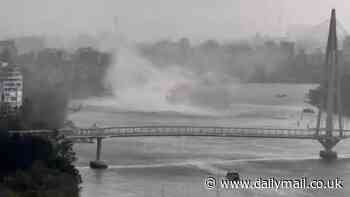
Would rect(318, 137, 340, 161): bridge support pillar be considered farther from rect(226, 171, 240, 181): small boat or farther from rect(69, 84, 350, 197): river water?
rect(226, 171, 240, 181): small boat

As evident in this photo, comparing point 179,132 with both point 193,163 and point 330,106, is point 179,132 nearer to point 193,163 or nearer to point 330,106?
point 193,163

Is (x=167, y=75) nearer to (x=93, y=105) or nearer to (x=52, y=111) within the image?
(x=93, y=105)

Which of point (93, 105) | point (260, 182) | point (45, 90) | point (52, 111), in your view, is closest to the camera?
point (260, 182)

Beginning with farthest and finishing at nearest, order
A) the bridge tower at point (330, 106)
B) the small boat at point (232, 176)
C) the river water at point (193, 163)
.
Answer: the bridge tower at point (330, 106) < the small boat at point (232, 176) < the river water at point (193, 163)

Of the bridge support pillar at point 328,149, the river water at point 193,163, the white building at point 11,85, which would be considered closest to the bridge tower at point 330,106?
the bridge support pillar at point 328,149

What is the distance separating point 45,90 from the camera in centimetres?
2191

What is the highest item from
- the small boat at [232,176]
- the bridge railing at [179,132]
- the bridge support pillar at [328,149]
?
the bridge railing at [179,132]

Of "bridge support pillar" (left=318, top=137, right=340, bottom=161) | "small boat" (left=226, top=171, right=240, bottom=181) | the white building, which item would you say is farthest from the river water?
the white building

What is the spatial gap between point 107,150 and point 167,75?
849 inches

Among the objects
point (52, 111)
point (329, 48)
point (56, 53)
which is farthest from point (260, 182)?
point (56, 53)

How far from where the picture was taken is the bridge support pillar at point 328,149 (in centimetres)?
1440

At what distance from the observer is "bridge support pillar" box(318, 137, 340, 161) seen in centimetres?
1440

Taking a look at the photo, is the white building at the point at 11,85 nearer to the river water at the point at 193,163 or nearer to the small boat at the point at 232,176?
the river water at the point at 193,163

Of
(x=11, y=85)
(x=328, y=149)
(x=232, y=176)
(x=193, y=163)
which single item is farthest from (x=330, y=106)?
(x=11, y=85)
